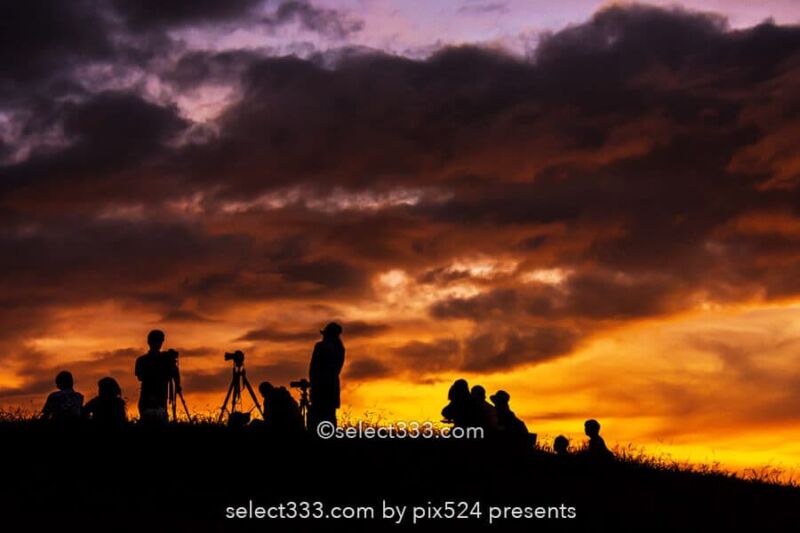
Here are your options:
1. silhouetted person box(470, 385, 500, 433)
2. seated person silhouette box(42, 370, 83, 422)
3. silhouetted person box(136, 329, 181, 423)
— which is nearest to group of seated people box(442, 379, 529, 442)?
silhouetted person box(470, 385, 500, 433)

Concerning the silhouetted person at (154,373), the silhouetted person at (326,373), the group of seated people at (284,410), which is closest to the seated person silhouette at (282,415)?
the group of seated people at (284,410)

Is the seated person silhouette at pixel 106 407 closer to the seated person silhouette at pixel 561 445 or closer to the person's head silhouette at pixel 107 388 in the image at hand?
the person's head silhouette at pixel 107 388

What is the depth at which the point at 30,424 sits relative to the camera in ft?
76.0

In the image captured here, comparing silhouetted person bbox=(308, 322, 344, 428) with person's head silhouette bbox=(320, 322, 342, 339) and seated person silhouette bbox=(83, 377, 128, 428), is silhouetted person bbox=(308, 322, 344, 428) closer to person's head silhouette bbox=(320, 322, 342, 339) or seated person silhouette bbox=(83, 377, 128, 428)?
person's head silhouette bbox=(320, 322, 342, 339)

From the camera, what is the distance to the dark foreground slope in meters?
18.2

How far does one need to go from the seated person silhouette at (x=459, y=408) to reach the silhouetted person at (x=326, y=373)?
2.41 metres

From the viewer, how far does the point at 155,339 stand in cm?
2392

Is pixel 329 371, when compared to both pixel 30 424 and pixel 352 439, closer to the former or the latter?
pixel 352 439

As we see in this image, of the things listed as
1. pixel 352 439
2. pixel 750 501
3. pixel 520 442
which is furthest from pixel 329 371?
pixel 750 501

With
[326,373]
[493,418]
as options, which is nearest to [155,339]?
[326,373]

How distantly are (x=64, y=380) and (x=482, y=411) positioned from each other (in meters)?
8.82

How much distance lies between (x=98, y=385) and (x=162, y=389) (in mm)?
1433

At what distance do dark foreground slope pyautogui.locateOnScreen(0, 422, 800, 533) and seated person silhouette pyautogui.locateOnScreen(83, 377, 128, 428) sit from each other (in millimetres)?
585

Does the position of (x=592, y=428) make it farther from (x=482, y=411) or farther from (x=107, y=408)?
(x=107, y=408)
